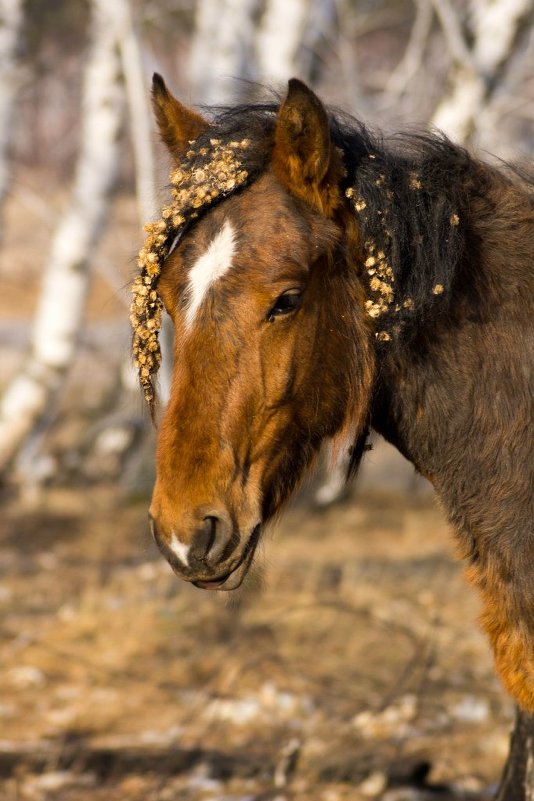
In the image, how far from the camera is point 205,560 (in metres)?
2.56

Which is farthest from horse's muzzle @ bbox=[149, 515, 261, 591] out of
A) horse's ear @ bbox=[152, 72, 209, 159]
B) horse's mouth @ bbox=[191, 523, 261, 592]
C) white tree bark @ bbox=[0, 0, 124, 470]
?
white tree bark @ bbox=[0, 0, 124, 470]

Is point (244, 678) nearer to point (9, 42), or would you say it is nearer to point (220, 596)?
point (220, 596)

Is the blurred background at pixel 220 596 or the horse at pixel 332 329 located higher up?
the horse at pixel 332 329

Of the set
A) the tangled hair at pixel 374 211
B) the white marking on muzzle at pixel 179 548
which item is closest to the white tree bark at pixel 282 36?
the tangled hair at pixel 374 211

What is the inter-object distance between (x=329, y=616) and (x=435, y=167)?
4619mm

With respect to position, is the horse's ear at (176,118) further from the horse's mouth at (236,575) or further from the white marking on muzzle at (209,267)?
the horse's mouth at (236,575)

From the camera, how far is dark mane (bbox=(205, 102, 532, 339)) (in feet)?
9.02

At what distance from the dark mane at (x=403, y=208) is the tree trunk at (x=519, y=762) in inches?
74.9

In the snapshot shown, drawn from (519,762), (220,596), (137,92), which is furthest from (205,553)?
(137,92)

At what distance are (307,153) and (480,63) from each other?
5153mm

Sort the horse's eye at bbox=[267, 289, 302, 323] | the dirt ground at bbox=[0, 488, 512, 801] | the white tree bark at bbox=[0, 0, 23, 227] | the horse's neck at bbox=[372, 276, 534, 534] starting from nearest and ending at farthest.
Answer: the horse's eye at bbox=[267, 289, 302, 323] → the horse's neck at bbox=[372, 276, 534, 534] → the dirt ground at bbox=[0, 488, 512, 801] → the white tree bark at bbox=[0, 0, 23, 227]

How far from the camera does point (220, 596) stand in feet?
22.3

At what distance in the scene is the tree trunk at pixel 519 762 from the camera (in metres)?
3.70

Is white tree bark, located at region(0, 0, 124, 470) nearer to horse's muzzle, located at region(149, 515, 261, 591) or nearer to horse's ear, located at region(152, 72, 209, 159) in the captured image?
horse's ear, located at region(152, 72, 209, 159)
